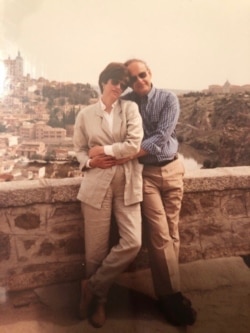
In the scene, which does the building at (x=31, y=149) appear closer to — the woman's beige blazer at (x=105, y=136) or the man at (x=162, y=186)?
the woman's beige blazer at (x=105, y=136)

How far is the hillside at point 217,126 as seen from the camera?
181cm

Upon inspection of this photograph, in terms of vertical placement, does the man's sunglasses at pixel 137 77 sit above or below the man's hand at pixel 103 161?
above

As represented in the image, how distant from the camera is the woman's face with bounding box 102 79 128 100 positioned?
1693mm

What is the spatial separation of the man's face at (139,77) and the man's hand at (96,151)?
289 mm

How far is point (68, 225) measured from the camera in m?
1.82

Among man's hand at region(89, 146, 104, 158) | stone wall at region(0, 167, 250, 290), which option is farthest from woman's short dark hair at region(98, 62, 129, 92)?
stone wall at region(0, 167, 250, 290)

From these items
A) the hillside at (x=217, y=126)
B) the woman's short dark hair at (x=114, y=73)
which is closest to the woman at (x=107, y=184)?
the woman's short dark hair at (x=114, y=73)

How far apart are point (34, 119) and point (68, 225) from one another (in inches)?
19.5

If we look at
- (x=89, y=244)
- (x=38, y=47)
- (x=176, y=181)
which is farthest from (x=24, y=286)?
(x=38, y=47)

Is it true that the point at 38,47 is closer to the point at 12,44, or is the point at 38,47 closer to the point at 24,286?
the point at 12,44

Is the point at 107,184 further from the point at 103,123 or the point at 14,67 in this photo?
the point at 14,67

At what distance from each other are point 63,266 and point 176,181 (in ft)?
2.10

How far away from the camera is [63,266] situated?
6.07 ft

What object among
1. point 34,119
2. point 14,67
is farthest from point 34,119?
point 14,67
